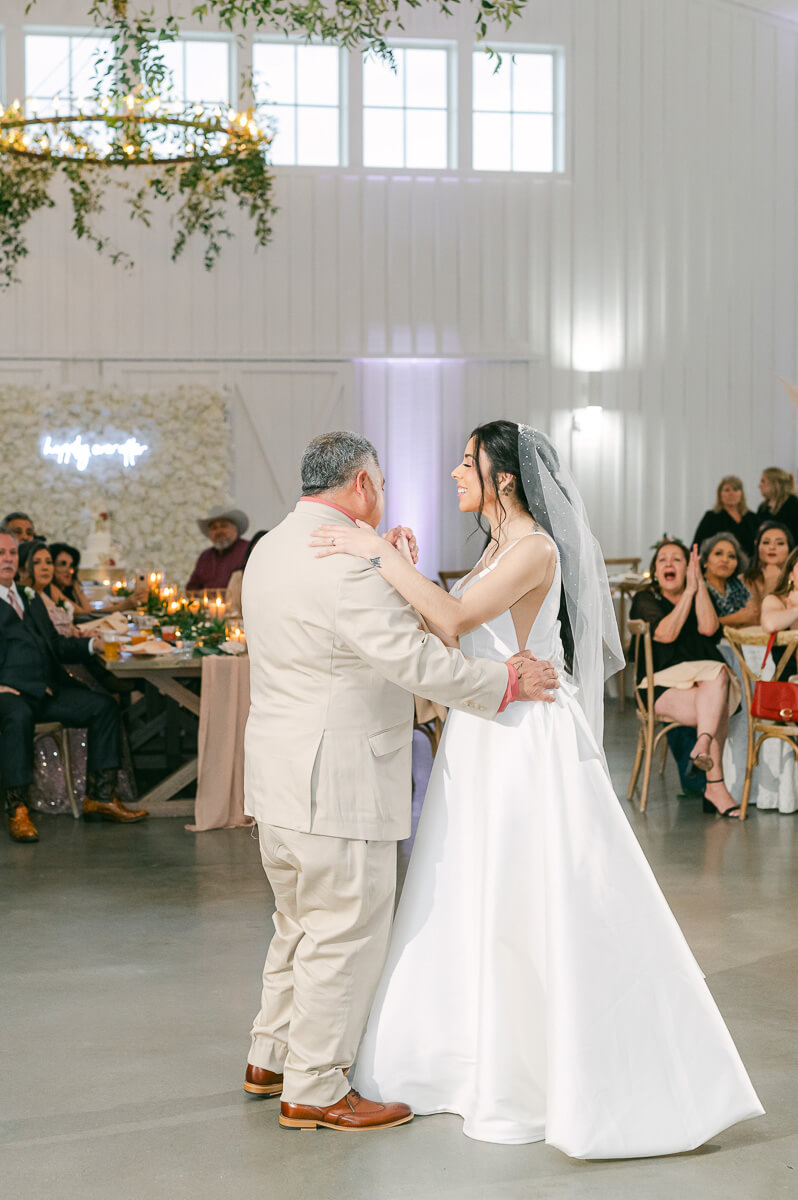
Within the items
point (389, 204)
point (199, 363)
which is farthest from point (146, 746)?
point (389, 204)

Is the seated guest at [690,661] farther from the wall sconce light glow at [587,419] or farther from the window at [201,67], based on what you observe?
the window at [201,67]

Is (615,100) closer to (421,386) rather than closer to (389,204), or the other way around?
(389,204)

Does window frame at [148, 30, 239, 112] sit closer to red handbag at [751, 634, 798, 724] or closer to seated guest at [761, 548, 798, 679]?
seated guest at [761, 548, 798, 679]

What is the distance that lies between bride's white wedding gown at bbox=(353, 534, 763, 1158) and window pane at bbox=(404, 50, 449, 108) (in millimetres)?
10054

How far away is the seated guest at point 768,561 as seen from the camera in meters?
6.96

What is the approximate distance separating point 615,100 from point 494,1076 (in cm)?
1101

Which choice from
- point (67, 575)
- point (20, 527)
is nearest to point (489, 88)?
point (20, 527)

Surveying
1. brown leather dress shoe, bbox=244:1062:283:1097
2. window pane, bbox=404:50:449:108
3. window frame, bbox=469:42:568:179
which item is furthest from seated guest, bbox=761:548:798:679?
window pane, bbox=404:50:449:108

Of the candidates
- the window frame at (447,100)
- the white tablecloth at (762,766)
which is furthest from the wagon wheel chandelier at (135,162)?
the white tablecloth at (762,766)

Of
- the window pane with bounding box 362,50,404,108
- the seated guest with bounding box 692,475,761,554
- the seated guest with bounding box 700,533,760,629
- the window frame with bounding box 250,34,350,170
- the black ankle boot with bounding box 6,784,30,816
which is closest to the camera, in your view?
the black ankle boot with bounding box 6,784,30,816

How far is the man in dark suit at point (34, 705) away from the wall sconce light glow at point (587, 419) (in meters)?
→ 7.02

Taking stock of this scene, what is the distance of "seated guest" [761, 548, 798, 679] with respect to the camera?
6.13 m

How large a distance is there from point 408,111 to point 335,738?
10.2 m

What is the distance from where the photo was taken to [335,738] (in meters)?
2.80
